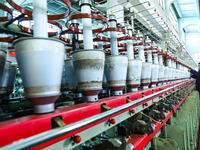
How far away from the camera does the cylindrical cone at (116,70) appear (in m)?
0.87

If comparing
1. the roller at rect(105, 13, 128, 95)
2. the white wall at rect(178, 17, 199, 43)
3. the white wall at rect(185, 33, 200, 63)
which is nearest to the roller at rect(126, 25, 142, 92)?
the roller at rect(105, 13, 128, 95)

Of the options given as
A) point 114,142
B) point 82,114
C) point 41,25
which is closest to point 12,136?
point 82,114

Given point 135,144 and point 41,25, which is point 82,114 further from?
point 135,144

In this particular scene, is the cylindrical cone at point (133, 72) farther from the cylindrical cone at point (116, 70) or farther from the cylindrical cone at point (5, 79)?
the cylindrical cone at point (5, 79)

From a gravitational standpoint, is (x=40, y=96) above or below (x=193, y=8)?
below

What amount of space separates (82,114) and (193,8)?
37.5 feet

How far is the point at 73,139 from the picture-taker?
1.81 feet

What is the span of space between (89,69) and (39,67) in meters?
0.25

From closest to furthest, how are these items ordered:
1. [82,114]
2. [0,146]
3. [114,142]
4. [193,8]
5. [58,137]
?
[0,146], [58,137], [82,114], [114,142], [193,8]

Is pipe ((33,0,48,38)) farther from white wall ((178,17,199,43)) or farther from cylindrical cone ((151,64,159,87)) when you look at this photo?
white wall ((178,17,199,43))

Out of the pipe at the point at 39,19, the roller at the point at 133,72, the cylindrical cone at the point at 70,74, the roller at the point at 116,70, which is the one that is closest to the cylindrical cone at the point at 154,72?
the roller at the point at 133,72

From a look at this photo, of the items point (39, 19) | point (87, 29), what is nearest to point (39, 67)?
point (39, 19)

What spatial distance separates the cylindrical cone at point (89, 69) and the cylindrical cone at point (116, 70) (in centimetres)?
16

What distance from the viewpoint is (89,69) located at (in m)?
0.69
